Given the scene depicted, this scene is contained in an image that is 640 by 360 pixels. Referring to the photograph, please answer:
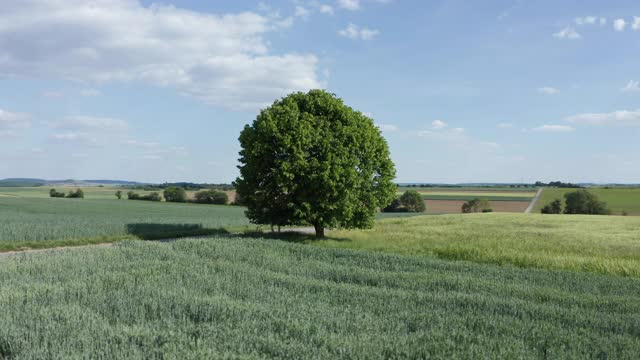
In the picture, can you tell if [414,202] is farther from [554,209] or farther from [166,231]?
[166,231]

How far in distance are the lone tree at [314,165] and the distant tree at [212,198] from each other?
206 ft

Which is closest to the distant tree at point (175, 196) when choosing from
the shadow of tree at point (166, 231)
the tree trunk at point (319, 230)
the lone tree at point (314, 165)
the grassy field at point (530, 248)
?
the shadow of tree at point (166, 231)

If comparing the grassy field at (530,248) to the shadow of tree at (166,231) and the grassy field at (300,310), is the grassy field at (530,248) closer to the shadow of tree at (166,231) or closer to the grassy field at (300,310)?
the grassy field at (300,310)

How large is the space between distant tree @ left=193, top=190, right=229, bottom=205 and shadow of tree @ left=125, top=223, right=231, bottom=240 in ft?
178

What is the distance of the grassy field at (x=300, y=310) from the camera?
7.99m

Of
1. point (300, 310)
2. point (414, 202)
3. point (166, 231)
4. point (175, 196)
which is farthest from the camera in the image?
point (175, 196)

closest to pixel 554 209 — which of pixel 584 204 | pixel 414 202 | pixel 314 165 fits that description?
pixel 584 204

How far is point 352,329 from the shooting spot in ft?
30.2

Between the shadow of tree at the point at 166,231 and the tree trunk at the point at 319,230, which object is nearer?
the tree trunk at the point at 319,230

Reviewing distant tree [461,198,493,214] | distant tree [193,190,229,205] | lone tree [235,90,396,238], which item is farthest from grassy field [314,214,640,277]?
distant tree [193,190,229,205]

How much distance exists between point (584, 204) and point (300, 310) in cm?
7982

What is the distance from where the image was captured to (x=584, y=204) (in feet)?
254

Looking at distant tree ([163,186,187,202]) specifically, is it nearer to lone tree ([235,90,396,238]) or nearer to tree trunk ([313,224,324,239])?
lone tree ([235,90,396,238])

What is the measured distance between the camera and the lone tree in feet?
89.5
